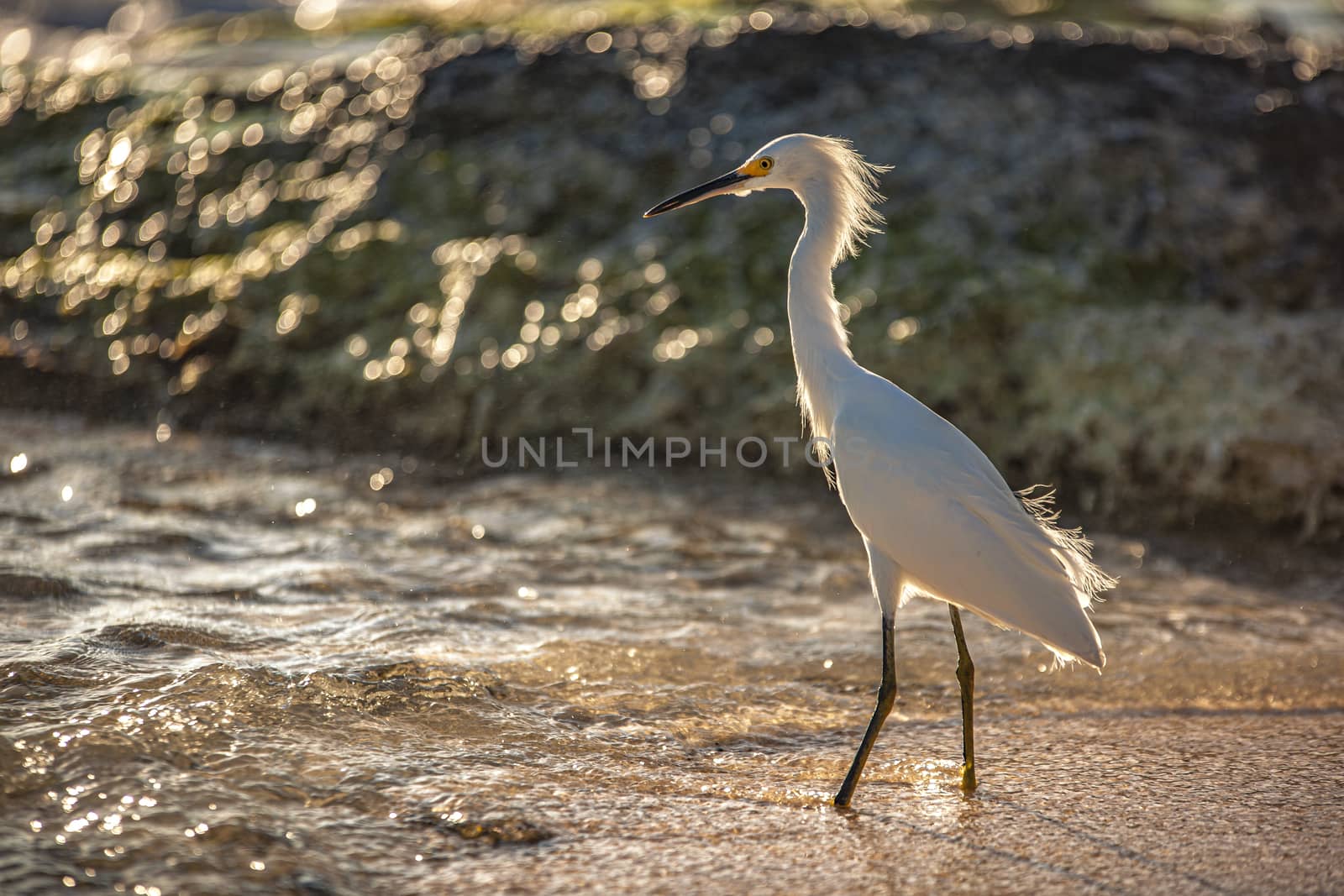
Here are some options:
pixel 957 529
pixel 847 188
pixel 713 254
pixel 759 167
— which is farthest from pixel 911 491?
pixel 713 254

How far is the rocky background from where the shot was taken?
24.2 feet

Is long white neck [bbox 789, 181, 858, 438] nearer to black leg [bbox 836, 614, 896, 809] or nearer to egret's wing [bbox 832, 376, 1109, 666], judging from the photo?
egret's wing [bbox 832, 376, 1109, 666]

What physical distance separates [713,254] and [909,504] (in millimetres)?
5033

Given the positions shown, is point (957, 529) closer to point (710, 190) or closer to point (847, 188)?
point (847, 188)

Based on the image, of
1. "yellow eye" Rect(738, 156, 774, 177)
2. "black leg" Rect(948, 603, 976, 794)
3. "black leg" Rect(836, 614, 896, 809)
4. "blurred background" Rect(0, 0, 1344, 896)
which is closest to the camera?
"blurred background" Rect(0, 0, 1344, 896)

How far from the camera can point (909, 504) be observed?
3986 millimetres

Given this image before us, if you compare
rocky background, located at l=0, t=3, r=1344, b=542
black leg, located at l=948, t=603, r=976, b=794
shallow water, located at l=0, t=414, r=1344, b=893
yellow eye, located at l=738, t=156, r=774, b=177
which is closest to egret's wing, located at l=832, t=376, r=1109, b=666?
black leg, located at l=948, t=603, r=976, b=794

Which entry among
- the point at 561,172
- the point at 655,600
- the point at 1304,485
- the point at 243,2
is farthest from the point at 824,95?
the point at 243,2

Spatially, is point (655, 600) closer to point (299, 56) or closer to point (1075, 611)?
point (1075, 611)

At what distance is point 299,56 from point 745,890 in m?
12.3

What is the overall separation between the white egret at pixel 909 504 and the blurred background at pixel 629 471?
53cm

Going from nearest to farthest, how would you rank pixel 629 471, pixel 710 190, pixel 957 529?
pixel 957 529 → pixel 710 190 → pixel 629 471

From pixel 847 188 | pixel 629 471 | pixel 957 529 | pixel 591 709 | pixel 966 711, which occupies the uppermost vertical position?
pixel 847 188

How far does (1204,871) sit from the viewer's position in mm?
3377
